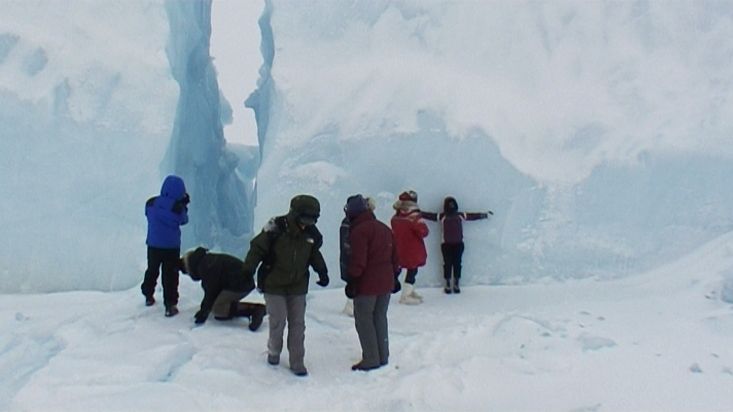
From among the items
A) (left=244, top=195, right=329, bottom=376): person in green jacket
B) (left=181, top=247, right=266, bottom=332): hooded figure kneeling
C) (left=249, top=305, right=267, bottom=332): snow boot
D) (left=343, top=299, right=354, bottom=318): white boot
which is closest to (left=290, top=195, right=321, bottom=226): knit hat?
(left=244, top=195, right=329, bottom=376): person in green jacket

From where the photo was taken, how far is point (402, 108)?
24.3 feet

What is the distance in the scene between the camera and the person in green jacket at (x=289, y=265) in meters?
4.12

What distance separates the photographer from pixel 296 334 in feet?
13.8

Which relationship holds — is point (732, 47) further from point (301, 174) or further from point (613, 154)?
point (301, 174)

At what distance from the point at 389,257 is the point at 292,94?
404 centimetres

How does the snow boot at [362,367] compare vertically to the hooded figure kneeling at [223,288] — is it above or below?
below

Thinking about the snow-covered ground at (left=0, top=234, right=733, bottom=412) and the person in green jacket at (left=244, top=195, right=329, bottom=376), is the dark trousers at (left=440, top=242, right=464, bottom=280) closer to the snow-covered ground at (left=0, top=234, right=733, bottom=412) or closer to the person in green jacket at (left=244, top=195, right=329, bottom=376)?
the snow-covered ground at (left=0, top=234, right=733, bottom=412)

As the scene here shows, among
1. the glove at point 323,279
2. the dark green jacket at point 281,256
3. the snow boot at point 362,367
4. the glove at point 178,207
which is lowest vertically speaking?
the snow boot at point 362,367

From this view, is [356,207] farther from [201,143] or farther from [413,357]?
[201,143]

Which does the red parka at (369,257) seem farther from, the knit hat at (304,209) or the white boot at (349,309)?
the white boot at (349,309)

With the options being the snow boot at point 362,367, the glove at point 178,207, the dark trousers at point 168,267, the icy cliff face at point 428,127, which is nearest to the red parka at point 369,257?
the snow boot at point 362,367

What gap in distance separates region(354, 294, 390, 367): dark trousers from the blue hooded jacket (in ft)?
5.87

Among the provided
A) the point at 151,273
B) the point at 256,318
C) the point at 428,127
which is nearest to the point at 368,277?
the point at 256,318

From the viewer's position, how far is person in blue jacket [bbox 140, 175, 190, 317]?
16.9 feet
